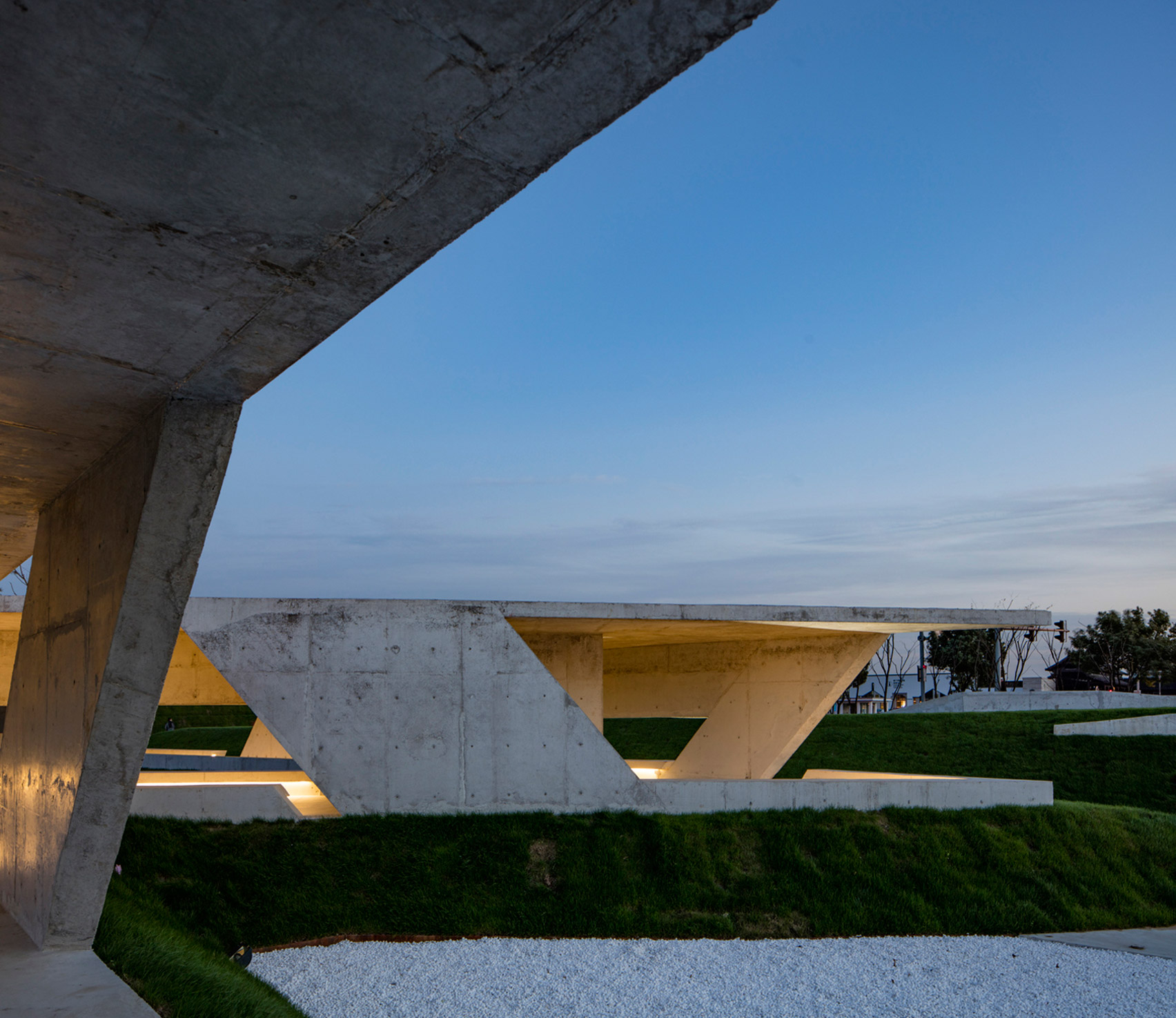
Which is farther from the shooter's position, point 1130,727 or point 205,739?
point 205,739

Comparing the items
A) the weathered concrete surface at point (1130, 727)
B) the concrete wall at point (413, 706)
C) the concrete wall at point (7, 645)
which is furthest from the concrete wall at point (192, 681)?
the weathered concrete surface at point (1130, 727)

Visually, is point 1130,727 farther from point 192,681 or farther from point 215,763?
point 215,763

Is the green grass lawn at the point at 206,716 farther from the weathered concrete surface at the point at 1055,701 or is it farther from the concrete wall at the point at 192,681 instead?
the weathered concrete surface at the point at 1055,701

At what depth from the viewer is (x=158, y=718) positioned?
42469mm

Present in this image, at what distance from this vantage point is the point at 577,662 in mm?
19094

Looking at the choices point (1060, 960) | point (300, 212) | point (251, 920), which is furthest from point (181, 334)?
point (1060, 960)

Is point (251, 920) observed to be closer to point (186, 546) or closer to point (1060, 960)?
point (186, 546)

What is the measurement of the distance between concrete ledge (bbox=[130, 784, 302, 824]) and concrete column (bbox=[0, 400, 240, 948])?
22.2ft

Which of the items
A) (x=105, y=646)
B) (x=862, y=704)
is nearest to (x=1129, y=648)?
(x=862, y=704)

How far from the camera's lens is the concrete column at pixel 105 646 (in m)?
5.27

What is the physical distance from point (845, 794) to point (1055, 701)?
2391 cm

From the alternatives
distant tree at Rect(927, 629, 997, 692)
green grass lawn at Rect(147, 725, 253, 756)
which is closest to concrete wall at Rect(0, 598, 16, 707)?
green grass lawn at Rect(147, 725, 253, 756)

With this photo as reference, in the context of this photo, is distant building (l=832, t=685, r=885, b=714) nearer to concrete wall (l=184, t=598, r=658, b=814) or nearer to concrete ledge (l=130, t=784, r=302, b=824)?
concrete wall (l=184, t=598, r=658, b=814)

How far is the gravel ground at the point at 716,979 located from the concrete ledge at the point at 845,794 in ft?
9.43
